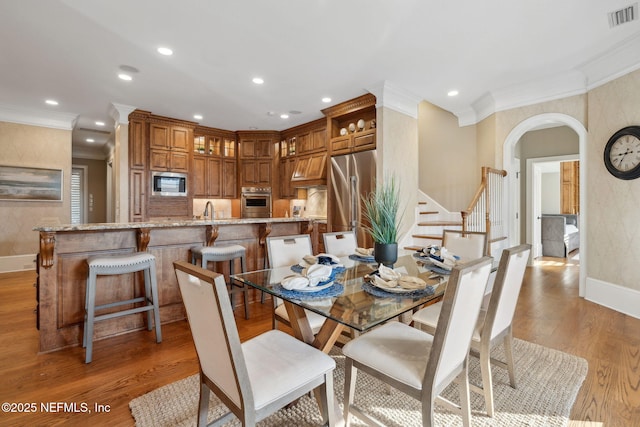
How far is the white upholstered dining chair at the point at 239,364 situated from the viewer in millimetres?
985

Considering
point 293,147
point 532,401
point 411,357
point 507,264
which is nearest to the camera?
point 411,357

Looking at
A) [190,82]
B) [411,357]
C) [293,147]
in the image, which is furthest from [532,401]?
[293,147]

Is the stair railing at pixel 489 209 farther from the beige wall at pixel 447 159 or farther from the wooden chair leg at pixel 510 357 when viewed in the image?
the wooden chair leg at pixel 510 357

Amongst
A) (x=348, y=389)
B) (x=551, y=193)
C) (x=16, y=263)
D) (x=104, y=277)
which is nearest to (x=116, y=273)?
(x=104, y=277)

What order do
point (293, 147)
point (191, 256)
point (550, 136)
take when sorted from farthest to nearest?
point (293, 147) → point (550, 136) → point (191, 256)

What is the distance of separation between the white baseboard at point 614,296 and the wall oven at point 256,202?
518 cm

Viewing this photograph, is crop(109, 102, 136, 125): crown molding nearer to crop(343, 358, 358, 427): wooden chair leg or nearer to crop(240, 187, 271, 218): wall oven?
crop(240, 187, 271, 218): wall oven

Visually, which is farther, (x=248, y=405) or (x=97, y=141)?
(x=97, y=141)

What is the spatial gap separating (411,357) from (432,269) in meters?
0.81

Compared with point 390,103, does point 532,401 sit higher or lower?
lower

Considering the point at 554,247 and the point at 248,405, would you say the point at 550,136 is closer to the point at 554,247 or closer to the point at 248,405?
the point at 554,247

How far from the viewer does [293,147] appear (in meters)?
5.94

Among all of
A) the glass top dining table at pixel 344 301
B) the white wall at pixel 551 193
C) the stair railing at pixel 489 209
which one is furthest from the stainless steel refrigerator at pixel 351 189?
the white wall at pixel 551 193

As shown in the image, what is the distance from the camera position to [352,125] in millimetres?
4559
